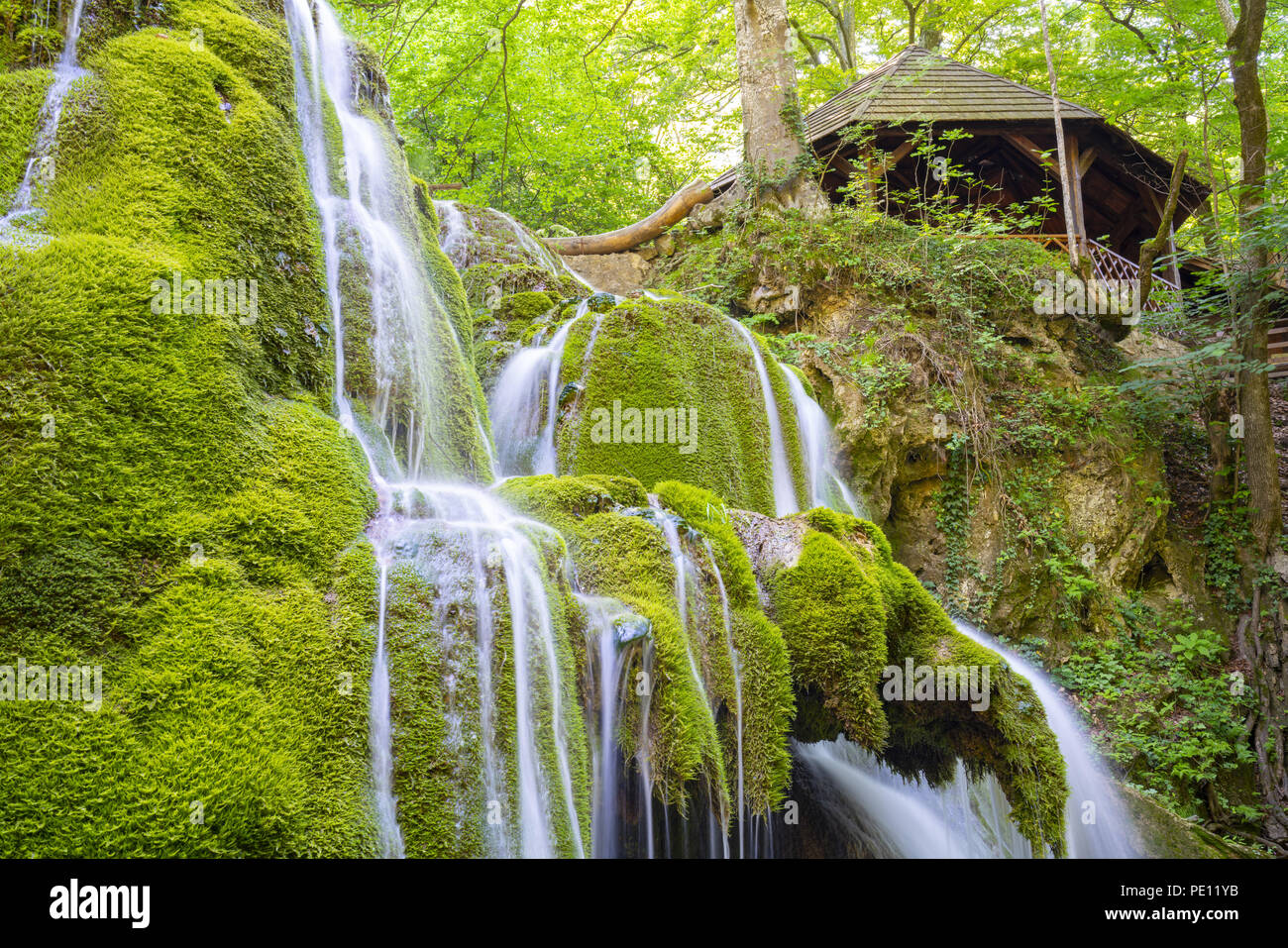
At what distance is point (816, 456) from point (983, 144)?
9.97 metres

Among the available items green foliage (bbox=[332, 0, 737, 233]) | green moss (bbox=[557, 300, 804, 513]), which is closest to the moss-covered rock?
green moss (bbox=[557, 300, 804, 513])

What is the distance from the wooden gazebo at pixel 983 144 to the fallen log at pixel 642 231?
1.61 feet

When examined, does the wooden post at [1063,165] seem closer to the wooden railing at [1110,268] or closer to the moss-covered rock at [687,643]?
the wooden railing at [1110,268]

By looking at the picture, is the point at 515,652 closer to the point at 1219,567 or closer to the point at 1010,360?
the point at 1010,360

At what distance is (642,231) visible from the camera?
1356cm

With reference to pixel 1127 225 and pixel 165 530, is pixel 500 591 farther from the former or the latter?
pixel 1127 225

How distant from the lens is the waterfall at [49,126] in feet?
10.9

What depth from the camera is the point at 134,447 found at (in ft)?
9.58

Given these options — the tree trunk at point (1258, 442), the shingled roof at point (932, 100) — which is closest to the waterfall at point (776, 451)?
the tree trunk at point (1258, 442)

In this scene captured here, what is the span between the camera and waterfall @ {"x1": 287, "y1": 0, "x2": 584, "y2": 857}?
2.96 metres

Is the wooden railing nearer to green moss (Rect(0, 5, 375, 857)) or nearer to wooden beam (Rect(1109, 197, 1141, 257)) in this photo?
wooden beam (Rect(1109, 197, 1141, 257))

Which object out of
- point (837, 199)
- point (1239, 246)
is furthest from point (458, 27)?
point (1239, 246)

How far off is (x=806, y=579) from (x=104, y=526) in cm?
364
